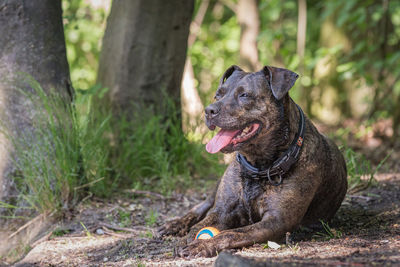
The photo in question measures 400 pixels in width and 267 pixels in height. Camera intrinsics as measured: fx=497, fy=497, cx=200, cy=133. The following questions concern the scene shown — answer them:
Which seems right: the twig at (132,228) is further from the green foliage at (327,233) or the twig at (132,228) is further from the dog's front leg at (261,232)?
the green foliage at (327,233)

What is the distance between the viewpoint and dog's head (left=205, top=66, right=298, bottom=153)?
3.71 metres

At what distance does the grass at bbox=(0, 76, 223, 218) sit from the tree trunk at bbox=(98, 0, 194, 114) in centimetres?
28

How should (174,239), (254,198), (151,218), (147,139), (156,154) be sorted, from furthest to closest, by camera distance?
(147,139)
(156,154)
(151,218)
(174,239)
(254,198)

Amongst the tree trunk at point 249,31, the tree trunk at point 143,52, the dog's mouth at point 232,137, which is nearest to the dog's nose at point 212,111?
the dog's mouth at point 232,137

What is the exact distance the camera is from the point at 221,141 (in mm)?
3723

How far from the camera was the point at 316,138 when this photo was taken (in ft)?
13.2

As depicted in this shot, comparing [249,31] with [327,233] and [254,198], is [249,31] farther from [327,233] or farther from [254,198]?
[254,198]

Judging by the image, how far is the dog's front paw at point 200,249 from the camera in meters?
3.40

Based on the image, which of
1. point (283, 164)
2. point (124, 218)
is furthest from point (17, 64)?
point (283, 164)

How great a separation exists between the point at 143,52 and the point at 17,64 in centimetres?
204

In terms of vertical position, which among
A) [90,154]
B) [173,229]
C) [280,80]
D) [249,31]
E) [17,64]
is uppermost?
[249,31]

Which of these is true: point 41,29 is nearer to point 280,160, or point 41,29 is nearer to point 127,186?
point 127,186

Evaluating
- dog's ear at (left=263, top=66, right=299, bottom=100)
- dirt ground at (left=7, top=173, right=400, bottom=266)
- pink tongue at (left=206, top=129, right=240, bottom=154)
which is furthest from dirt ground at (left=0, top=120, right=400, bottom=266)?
dog's ear at (left=263, top=66, right=299, bottom=100)

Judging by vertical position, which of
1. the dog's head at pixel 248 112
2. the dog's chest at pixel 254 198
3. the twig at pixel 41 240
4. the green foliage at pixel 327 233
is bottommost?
the twig at pixel 41 240
